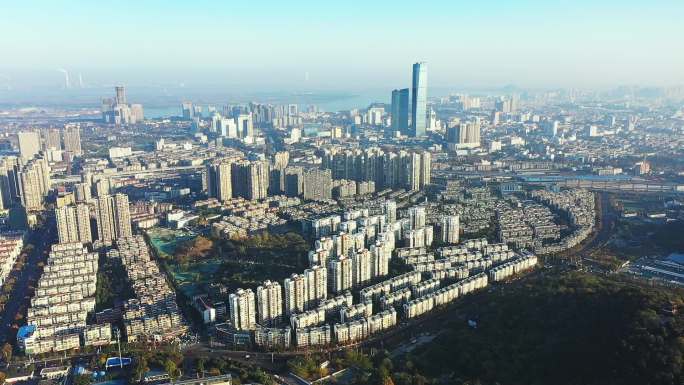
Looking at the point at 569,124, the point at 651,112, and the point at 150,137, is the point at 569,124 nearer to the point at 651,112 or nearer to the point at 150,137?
the point at 651,112

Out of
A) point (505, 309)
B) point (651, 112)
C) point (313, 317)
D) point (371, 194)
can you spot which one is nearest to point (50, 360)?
point (313, 317)

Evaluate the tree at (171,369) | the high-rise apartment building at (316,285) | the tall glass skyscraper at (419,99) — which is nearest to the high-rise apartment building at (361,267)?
the high-rise apartment building at (316,285)

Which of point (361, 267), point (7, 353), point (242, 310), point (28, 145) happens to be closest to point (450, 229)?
point (361, 267)

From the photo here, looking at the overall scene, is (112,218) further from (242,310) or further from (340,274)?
(340,274)

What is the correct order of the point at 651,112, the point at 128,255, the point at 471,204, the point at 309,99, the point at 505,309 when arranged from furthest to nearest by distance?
the point at 309,99
the point at 651,112
the point at 471,204
the point at 128,255
the point at 505,309

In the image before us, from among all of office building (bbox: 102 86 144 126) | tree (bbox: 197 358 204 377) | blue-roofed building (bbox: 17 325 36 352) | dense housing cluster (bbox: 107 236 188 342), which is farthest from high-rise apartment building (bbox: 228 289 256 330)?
office building (bbox: 102 86 144 126)

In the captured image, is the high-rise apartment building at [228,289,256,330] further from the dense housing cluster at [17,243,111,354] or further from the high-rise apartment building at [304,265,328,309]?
the dense housing cluster at [17,243,111,354]

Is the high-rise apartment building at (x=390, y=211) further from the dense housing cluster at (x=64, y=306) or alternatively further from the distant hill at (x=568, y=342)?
the dense housing cluster at (x=64, y=306)
